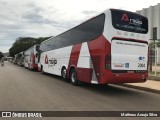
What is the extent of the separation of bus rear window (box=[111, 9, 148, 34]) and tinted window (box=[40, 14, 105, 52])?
1.98 feet

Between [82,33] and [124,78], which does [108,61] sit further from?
[82,33]

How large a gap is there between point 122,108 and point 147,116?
48.9 inches

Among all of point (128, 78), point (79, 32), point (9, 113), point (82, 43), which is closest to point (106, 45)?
point (128, 78)

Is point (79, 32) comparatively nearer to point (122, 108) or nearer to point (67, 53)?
point (67, 53)

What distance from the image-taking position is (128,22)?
42.7 feet

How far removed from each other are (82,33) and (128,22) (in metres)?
3.30

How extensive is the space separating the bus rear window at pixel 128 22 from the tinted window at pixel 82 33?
60cm

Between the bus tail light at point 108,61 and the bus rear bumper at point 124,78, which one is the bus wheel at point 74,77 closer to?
the bus rear bumper at point 124,78

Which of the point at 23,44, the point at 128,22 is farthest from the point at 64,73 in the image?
the point at 23,44

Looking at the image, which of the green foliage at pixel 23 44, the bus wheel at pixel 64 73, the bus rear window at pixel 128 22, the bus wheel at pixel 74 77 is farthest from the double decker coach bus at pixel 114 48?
the green foliage at pixel 23 44

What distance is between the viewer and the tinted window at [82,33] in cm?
1319

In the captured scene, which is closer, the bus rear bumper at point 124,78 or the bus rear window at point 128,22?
the bus rear bumper at point 124,78

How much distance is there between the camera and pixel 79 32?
16094 millimetres

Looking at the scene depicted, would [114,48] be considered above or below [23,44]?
below
